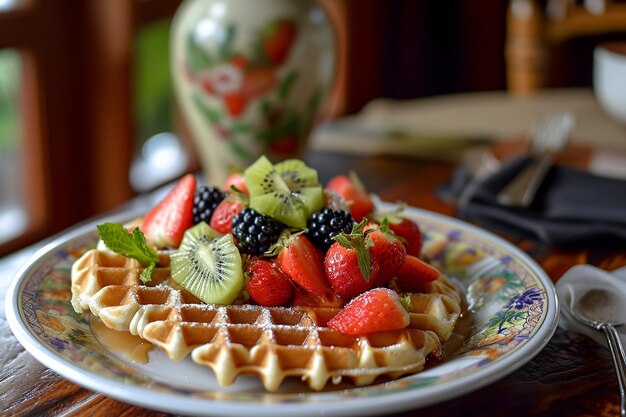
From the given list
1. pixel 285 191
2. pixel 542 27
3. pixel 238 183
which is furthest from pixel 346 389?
pixel 542 27

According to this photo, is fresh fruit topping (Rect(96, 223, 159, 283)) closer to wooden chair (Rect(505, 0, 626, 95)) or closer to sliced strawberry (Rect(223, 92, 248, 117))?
sliced strawberry (Rect(223, 92, 248, 117))

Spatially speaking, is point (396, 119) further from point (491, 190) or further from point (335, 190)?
point (335, 190)

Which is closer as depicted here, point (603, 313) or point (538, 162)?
point (603, 313)

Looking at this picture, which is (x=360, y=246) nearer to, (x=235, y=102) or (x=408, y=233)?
(x=408, y=233)

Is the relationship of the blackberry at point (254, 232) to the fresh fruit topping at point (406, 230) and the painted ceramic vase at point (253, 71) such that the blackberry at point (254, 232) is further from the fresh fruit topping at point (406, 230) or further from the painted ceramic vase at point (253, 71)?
the painted ceramic vase at point (253, 71)

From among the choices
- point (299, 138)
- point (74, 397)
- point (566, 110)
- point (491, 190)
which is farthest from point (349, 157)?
point (74, 397)

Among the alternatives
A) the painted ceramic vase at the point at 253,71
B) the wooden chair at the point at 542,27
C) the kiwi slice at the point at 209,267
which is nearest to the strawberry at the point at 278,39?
the painted ceramic vase at the point at 253,71

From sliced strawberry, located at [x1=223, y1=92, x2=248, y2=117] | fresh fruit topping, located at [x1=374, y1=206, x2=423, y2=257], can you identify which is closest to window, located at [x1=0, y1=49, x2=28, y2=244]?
sliced strawberry, located at [x1=223, y1=92, x2=248, y2=117]

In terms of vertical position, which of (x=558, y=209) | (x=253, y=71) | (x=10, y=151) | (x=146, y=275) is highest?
(x=253, y=71)
